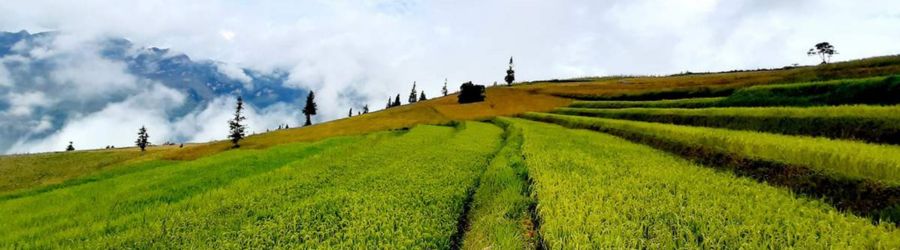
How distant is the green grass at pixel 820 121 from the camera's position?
1998 centimetres

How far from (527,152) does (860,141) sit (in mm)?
13600

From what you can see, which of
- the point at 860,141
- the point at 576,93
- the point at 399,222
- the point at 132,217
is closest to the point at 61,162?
the point at 576,93

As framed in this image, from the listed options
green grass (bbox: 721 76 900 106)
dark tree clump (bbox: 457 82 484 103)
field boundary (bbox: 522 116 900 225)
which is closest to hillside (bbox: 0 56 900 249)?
field boundary (bbox: 522 116 900 225)

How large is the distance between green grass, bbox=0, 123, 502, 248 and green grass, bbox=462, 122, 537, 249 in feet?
1.70

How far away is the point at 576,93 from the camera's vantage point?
9531cm

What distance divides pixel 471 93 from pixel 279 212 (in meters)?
101

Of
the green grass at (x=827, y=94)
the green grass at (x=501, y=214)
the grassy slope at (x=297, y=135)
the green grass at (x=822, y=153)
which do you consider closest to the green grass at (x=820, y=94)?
the green grass at (x=827, y=94)

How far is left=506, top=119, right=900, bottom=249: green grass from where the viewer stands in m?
8.69

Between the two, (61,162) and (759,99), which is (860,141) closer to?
(759,99)

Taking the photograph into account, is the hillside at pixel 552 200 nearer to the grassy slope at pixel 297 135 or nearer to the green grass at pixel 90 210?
the green grass at pixel 90 210

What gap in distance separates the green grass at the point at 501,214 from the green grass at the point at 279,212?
0.52 meters

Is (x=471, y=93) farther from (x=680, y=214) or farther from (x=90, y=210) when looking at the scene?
(x=680, y=214)

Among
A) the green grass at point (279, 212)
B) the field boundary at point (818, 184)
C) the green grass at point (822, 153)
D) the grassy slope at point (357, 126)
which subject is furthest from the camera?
the grassy slope at point (357, 126)

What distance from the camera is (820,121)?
75.4 feet
